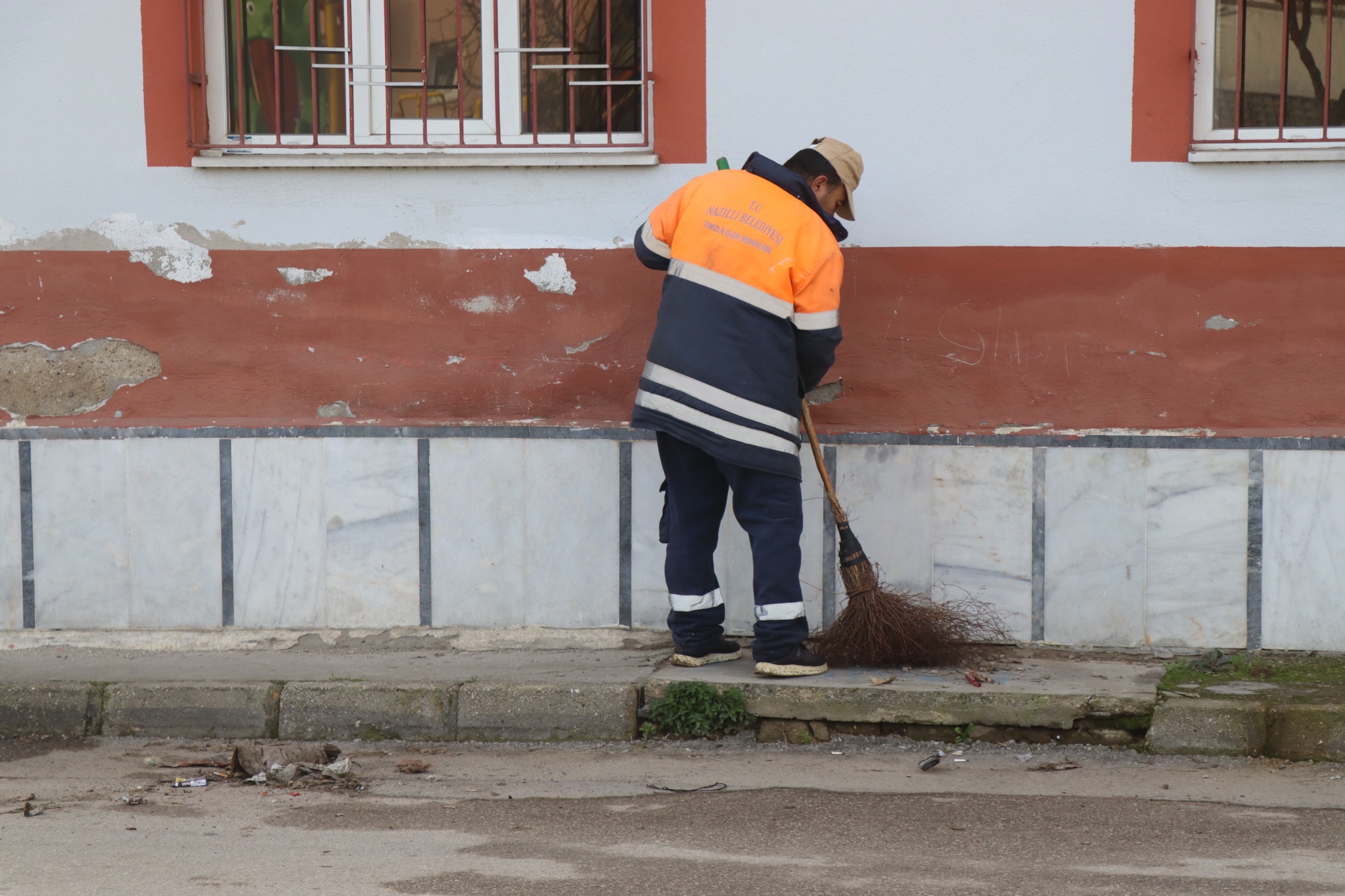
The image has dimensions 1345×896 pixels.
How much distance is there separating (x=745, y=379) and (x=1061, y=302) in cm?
141

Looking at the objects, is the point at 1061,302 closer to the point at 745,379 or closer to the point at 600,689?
the point at 745,379

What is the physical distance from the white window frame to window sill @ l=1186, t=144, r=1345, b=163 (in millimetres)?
2153

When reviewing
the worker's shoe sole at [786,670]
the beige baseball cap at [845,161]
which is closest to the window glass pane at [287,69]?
the beige baseball cap at [845,161]

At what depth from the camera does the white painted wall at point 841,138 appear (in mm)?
5023

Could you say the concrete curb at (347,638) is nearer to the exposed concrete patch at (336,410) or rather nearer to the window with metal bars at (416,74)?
the exposed concrete patch at (336,410)

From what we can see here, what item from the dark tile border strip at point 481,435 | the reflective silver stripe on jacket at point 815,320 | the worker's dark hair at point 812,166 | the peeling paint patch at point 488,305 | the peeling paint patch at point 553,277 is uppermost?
the worker's dark hair at point 812,166

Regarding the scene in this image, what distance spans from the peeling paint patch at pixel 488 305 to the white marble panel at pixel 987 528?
1802 millimetres

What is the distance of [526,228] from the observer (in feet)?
17.2

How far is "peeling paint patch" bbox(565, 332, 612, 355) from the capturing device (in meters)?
5.24

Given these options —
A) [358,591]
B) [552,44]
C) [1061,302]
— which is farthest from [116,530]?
[1061,302]

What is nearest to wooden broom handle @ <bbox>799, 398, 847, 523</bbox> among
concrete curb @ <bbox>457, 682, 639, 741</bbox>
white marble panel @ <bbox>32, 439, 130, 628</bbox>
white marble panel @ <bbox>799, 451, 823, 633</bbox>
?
white marble panel @ <bbox>799, 451, 823, 633</bbox>

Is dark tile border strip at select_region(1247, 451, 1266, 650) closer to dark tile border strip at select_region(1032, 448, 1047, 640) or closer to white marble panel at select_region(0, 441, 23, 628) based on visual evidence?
dark tile border strip at select_region(1032, 448, 1047, 640)

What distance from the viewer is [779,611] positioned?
4652 mm

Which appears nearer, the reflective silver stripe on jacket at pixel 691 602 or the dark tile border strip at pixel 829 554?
the reflective silver stripe on jacket at pixel 691 602
